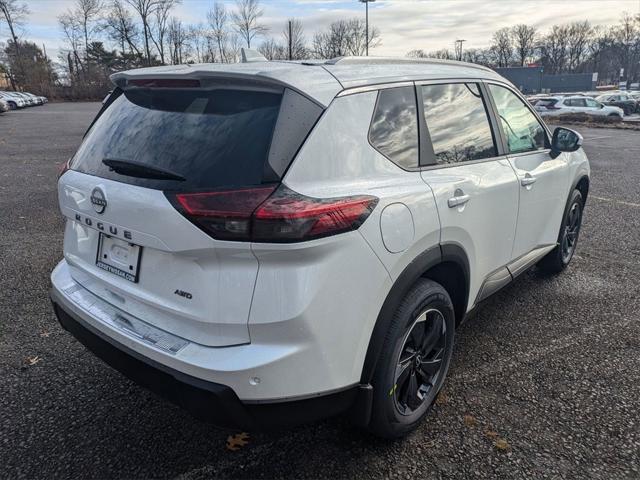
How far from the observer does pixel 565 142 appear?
12.7 feet

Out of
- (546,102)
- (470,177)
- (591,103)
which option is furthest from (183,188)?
(546,102)

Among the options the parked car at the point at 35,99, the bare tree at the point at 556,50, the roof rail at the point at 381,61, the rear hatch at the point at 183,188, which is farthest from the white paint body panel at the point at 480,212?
the bare tree at the point at 556,50

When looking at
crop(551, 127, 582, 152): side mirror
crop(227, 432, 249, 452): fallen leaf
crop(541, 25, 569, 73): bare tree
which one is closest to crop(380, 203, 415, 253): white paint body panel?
crop(227, 432, 249, 452): fallen leaf

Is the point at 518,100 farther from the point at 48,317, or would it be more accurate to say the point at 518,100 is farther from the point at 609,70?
the point at 609,70

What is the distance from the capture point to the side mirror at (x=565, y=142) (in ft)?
12.7

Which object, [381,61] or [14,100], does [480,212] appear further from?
[14,100]

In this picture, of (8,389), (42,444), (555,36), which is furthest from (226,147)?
(555,36)

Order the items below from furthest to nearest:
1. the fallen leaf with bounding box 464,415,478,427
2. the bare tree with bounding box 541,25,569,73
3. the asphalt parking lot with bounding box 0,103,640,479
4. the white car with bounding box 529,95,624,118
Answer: the bare tree with bounding box 541,25,569,73, the white car with bounding box 529,95,624,118, the fallen leaf with bounding box 464,415,478,427, the asphalt parking lot with bounding box 0,103,640,479

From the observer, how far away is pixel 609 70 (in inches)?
3716

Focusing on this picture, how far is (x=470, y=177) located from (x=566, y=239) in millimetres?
2511

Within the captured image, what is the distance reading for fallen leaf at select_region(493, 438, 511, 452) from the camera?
245 cm

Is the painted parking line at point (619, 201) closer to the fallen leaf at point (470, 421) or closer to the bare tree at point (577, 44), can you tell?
the fallen leaf at point (470, 421)

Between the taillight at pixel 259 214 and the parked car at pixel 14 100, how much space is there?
4443 centimetres

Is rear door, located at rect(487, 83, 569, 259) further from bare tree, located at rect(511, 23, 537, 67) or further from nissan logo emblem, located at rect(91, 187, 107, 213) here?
bare tree, located at rect(511, 23, 537, 67)
